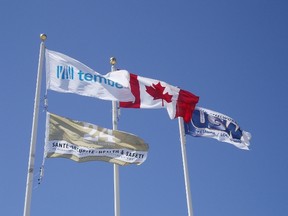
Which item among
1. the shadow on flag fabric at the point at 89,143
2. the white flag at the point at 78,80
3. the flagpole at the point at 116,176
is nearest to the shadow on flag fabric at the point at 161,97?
the flagpole at the point at 116,176

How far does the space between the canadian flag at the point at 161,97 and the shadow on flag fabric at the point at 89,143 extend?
243cm

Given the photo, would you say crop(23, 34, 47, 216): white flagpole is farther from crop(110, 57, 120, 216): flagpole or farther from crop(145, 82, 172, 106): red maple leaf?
crop(145, 82, 172, 106): red maple leaf

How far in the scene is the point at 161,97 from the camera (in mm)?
21984

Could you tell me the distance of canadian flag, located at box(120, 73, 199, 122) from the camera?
2158 cm

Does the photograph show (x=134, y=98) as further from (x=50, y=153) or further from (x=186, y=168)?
(x=50, y=153)

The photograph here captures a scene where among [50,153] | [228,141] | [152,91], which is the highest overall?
[152,91]

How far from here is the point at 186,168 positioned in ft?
69.2

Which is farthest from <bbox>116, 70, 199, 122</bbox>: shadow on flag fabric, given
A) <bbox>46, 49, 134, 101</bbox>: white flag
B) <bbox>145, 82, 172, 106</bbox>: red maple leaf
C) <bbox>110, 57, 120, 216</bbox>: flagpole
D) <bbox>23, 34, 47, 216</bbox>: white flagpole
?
<bbox>23, 34, 47, 216</bbox>: white flagpole

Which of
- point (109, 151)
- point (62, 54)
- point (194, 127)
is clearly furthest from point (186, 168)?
point (62, 54)

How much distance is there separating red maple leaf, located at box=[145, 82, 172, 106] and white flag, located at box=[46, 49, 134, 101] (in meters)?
1.36

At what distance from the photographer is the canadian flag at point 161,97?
21.6m

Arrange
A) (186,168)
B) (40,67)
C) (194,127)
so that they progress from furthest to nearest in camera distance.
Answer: (194,127) < (186,168) < (40,67)

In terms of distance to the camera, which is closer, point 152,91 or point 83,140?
Result: point 83,140

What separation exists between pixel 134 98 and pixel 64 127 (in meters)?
3.98
